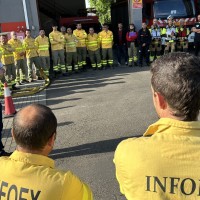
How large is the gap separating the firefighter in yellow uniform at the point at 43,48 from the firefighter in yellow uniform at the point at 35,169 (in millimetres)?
9909

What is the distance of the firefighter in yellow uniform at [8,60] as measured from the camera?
10218 millimetres

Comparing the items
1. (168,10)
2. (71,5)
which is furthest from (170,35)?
(71,5)

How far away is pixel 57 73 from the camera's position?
12461 millimetres

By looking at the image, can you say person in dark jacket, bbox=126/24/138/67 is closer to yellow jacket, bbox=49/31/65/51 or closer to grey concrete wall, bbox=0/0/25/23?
yellow jacket, bbox=49/31/65/51

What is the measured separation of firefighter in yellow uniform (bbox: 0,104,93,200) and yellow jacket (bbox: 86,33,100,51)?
11040 millimetres

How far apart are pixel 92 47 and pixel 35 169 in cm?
1131

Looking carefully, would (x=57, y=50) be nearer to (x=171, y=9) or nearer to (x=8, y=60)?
(x=8, y=60)

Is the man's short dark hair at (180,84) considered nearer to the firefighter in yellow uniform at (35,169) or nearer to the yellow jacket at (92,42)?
the firefighter in yellow uniform at (35,169)

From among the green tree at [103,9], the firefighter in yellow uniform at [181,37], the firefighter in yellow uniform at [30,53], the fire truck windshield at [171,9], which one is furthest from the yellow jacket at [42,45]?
the green tree at [103,9]

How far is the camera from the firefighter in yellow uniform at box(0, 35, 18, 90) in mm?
10218

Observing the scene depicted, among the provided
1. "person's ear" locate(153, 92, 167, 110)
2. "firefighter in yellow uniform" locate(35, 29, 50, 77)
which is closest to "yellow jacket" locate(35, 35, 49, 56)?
"firefighter in yellow uniform" locate(35, 29, 50, 77)

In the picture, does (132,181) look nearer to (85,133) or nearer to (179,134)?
(179,134)

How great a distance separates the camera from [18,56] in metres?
10.8

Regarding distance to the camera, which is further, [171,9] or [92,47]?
[171,9]
